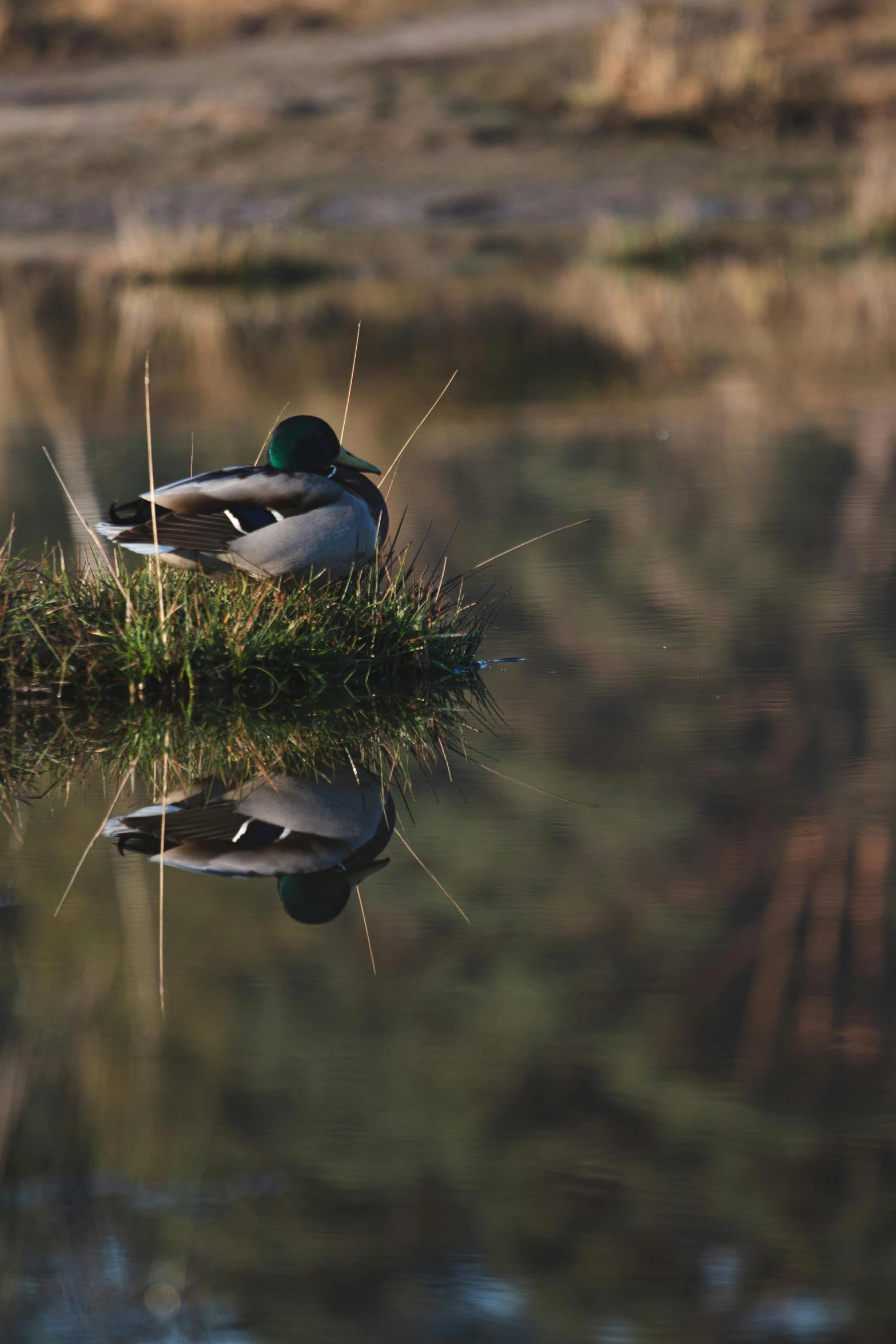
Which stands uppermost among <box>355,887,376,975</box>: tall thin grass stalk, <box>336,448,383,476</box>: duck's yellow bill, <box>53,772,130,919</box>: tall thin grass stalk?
<box>336,448,383,476</box>: duck's yellow bill

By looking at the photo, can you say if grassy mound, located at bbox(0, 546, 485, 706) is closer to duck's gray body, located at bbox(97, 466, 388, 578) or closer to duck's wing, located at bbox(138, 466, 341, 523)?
duck's gray body, located at bbox(97, 466, 388, 578)

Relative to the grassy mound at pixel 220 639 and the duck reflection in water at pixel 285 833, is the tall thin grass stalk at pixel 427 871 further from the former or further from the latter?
the grassy mound at pixel 220 639

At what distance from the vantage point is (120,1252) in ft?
9.36

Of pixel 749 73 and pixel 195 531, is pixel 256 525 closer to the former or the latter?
pixel 195 531

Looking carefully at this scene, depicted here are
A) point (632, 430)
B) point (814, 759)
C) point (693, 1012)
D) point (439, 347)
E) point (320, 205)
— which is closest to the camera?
point (693, 1012)

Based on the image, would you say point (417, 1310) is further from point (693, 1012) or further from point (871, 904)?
point (871, 904)

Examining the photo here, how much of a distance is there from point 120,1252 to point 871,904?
1.69 m

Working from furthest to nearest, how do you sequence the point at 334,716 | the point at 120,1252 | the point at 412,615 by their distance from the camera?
the point at 412,615, the point at 334,716, the point at 120,1252

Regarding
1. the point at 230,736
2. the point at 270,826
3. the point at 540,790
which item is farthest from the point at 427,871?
the point at 230,736

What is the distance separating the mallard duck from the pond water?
62cm

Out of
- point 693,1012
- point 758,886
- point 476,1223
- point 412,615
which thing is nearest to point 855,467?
point 412,615

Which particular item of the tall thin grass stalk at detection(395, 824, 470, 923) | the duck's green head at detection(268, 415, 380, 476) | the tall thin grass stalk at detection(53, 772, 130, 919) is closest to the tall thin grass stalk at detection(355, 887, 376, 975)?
the tall thin grass stalk at detection(395, 824, 470, 923)

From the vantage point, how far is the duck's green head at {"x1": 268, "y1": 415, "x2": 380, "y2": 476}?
6.29 meters

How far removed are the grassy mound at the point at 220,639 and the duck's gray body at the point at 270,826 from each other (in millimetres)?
880
